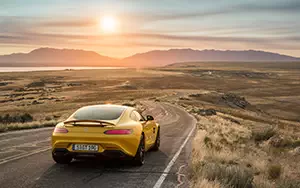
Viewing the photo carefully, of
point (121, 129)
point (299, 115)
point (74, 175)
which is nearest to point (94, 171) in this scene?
point (74, 175)

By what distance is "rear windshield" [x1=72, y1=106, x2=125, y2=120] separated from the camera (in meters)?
8.67

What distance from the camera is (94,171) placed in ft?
26.9

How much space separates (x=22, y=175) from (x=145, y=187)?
269 cm

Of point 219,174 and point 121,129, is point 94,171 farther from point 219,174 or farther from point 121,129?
point 219,174

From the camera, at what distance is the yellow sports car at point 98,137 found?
7907 mm

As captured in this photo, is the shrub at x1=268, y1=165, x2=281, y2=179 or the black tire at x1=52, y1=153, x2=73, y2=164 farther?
the black tire at x1=52, y1=153, x2=73, y2=164

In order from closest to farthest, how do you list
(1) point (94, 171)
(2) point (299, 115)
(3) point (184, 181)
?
(3) point (184, 181) < (1) point (94, 171) < (2) point (299, 115)

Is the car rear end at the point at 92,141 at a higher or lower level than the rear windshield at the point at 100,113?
lower

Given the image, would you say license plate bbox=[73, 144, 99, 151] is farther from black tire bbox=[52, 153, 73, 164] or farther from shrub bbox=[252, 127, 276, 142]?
shrub bbox=[252, 127, 276, 142]

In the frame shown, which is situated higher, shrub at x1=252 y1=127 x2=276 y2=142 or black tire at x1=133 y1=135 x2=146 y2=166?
black tire at x1=133 y1=135 x2=146 y2=166

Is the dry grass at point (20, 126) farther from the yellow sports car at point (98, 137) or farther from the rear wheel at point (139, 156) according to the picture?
the rear wheel at point (139, 156)

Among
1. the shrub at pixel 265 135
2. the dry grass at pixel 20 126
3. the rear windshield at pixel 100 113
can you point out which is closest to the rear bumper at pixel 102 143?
the rear windshield at pixel 100 113

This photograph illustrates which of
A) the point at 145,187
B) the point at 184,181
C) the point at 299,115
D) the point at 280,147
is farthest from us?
the point at 299,115

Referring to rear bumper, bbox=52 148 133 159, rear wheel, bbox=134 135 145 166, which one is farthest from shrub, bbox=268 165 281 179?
rear bumper, bbox=52 148 133 159
